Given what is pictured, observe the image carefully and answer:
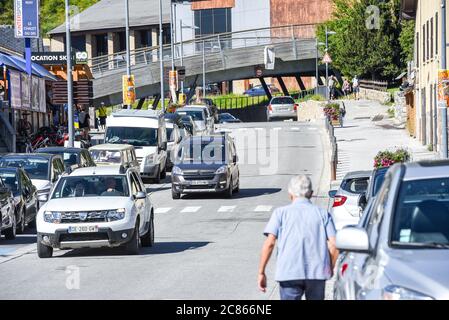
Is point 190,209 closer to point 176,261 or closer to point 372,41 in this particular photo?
point 176,261

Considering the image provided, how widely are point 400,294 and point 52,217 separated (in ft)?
46.1

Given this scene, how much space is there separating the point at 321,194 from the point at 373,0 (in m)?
49.0

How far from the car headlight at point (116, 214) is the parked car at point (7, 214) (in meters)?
4.38

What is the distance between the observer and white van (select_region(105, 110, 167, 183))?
44.2 meters

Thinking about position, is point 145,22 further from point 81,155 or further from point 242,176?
point 81,155

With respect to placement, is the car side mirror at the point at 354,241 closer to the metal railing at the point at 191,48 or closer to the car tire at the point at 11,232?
the car tire at the point at 11,232

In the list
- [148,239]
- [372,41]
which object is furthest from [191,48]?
[148,239]

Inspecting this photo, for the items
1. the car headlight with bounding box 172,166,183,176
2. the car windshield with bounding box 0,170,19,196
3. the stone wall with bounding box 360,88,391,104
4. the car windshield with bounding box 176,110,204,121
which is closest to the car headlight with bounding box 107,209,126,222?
the car windshield with bounding box 0,170,19,196

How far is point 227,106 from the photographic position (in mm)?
111125

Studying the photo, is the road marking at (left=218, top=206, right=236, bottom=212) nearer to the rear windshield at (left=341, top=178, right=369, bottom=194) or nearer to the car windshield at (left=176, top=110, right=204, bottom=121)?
the rear windshield at (left=341, top=178, right=369, bottom=194)

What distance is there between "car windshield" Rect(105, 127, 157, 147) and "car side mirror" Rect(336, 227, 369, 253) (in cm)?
3556

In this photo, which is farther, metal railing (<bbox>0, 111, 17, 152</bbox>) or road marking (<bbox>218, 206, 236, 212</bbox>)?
metal railing (<bbox>0, 111, 17, 152</bbox>)

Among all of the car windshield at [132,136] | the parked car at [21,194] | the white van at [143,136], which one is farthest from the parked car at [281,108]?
the parked car at [21,194]
